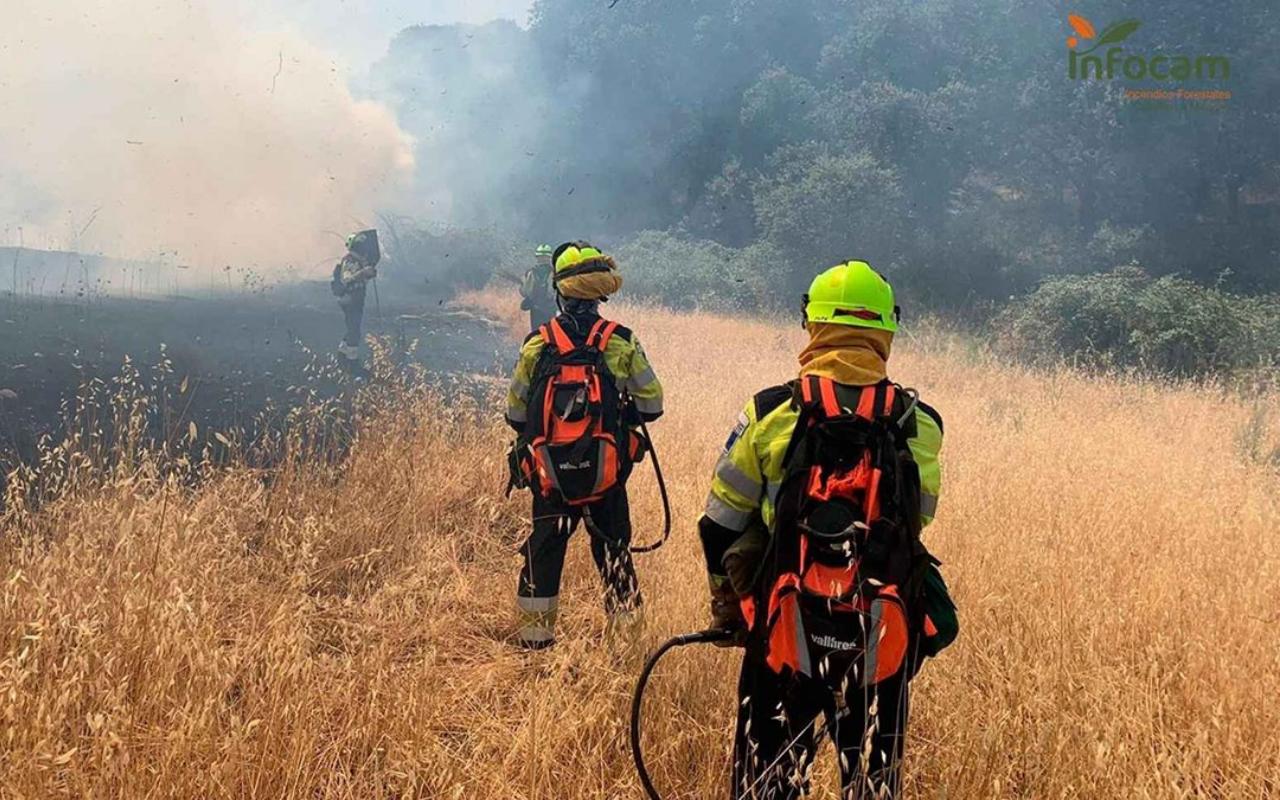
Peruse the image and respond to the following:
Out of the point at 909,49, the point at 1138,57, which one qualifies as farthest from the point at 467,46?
the point at 1138,57

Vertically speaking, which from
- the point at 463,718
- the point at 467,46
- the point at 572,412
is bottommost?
the point at 463,718

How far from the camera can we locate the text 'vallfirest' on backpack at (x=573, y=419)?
10.8ft

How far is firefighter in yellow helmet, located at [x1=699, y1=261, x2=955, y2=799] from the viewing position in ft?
5.96

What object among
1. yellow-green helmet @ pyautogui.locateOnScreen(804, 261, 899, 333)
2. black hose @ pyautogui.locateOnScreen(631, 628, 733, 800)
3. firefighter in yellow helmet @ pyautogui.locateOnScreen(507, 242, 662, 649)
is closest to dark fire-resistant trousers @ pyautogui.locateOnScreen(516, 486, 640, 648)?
firefighter in yellow helmet @ pyautogui.locateOnScreen(507, 242, 662, 649)

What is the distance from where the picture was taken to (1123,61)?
62.2ft

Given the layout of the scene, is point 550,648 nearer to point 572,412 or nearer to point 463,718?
point 463,718

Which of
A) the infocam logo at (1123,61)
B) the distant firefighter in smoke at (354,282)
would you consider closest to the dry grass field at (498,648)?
the distant firefighter in smoke at (354,282)

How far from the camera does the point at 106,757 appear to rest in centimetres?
175

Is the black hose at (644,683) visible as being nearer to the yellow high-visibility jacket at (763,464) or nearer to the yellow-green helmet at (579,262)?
the yellow high-visibility jacket at (763,464)

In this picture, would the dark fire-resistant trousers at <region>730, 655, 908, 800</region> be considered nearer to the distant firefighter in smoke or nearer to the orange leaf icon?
the distant firefighter in smoke

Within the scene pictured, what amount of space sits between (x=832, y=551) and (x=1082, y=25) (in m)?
23.6

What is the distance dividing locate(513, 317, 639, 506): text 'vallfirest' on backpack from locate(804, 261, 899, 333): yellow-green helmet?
1.52 m

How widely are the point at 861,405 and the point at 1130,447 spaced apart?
5.51 metres

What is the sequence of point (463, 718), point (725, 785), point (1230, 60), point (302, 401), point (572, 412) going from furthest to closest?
point (1230, 60)
point (302, 401)
point (572, 412)
point (463, 718)
point (725, 785)
